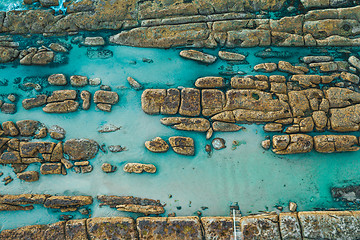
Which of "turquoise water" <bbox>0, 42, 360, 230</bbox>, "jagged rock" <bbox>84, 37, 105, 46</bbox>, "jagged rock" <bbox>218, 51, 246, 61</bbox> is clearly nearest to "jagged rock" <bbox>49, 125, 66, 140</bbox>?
"turquoise water" <bbox>0, 42, 360, 230</bbox>

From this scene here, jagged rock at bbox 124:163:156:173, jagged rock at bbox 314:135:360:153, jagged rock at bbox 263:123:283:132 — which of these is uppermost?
jagged rock at bbox 263:123:283:132

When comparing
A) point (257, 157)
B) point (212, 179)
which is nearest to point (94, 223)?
point (212, 179)

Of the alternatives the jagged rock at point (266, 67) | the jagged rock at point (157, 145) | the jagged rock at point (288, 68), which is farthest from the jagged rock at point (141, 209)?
the jagged rock at point (288, 68)

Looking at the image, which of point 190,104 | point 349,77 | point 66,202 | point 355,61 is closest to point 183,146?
point 190,104

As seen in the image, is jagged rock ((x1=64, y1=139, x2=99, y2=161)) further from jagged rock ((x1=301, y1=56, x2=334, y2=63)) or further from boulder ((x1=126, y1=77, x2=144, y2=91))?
jagged rock ((x1=301, y1=56, x2=334, y2=63))

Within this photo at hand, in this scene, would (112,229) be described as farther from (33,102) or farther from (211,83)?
(211,83)

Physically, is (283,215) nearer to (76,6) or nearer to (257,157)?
(257,157)

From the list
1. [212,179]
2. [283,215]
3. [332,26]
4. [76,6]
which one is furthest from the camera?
[76,6]
